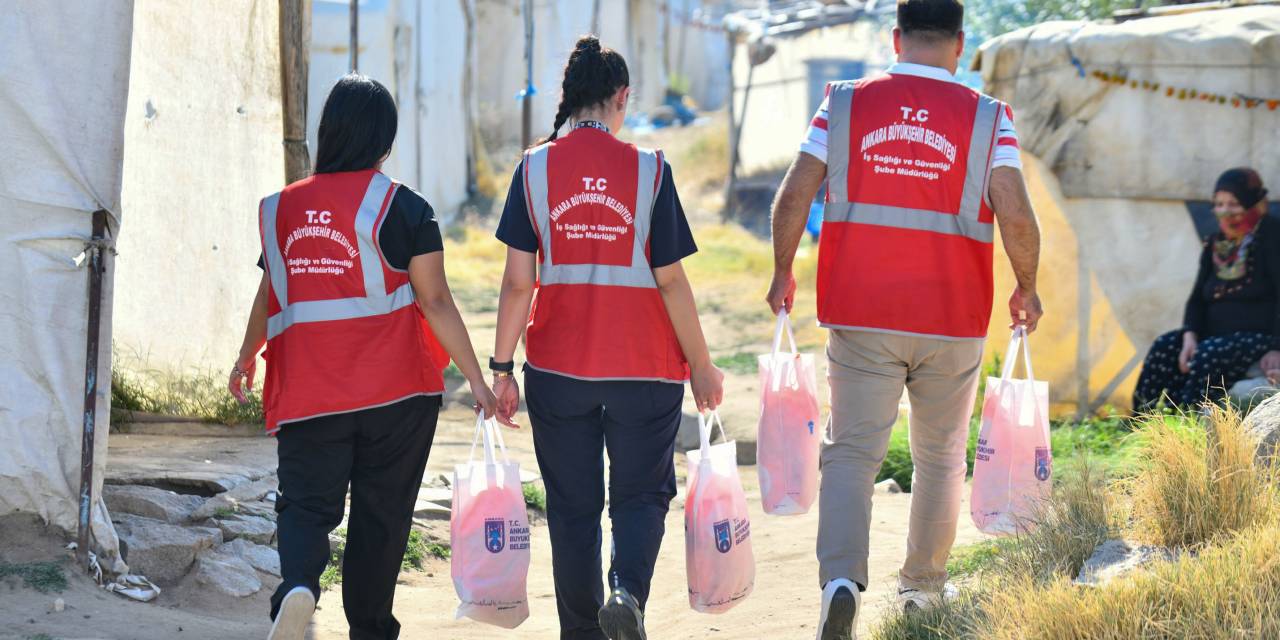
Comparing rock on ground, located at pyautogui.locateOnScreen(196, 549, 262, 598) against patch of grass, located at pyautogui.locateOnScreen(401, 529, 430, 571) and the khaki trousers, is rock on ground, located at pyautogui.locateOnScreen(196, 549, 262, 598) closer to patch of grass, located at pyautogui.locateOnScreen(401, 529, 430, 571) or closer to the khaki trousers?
patch of grass, located at pyautogui.locateOnScreen(401, 529, 430, 571)

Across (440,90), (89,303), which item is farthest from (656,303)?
(440,90)

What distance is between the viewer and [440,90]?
52.9 ft

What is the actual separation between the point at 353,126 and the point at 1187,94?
16.2 ft

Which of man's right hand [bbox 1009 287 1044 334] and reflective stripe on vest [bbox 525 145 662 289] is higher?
reflective stripe on vest [bbox 525 145 662 289]

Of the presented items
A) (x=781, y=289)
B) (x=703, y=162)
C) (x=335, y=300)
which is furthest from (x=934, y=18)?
(x=703, y=162)

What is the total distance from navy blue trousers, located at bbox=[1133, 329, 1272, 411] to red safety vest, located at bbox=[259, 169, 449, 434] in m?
3.51

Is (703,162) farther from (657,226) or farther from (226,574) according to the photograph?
(657,226)

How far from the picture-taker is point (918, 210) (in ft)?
12.8

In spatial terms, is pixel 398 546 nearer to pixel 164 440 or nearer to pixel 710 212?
pixel 164 440

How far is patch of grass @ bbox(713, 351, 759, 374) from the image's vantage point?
9.53 metres

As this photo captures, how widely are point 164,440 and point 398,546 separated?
9.81 ft

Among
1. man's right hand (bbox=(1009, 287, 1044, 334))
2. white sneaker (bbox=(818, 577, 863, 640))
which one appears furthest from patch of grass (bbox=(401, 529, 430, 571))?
man's right hand (bbox=(1009, 287, 1044, 334))

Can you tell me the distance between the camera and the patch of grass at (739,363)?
31.3 feet

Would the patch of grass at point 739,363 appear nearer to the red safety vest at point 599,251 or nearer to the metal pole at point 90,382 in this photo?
the metal pole at point 90,382
